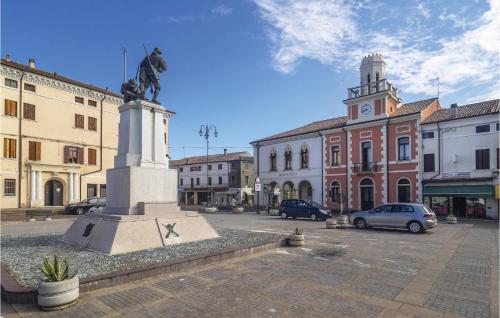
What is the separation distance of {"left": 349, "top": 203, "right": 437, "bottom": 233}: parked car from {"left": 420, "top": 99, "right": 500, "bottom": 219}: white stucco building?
10.6m

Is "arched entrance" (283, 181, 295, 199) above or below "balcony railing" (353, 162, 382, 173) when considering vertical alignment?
below

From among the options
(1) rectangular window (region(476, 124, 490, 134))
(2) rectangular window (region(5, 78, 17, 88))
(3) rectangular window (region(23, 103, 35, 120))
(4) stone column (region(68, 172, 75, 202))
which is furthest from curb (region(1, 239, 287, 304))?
(2) rectangular window (region(5, 78, 17, 88))

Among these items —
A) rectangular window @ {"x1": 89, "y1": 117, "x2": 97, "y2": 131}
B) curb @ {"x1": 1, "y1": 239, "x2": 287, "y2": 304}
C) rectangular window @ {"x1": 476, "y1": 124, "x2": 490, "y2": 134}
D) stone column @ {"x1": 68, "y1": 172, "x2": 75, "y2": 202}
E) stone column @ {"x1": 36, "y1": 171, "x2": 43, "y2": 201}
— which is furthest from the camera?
rectangular window @ {"x1": 89, "y1": 117, "x2": 97, "y2": 131}

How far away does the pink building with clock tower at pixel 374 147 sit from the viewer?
26.8m

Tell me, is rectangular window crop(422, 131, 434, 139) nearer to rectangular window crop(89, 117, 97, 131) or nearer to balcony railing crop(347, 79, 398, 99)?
balcony railing crop(347, 79, 398, 99)

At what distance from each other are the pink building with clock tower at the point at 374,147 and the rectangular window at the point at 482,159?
4.02 metres

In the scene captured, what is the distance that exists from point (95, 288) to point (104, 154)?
102 ft

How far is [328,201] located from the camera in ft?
104

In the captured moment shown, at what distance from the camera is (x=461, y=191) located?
2373 cm

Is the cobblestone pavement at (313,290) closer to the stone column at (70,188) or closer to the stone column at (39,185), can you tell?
the stone column at (39,185)

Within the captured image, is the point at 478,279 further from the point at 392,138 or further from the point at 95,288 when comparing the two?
the point at 392,138

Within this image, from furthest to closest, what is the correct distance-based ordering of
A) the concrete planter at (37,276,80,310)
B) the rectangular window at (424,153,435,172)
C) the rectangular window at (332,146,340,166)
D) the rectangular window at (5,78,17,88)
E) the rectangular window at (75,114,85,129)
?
the rectangular window at (332,146,340,166)
the rectangular window at (75,114,85,129)
the rectangular window at (5,78,17,88)
the rectangular window at (424,153,435,172)
the concrete planter at (37,276,80,310)

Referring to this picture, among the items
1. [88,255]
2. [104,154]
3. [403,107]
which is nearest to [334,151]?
[403,107]

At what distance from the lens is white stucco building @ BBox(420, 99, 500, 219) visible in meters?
22.8
